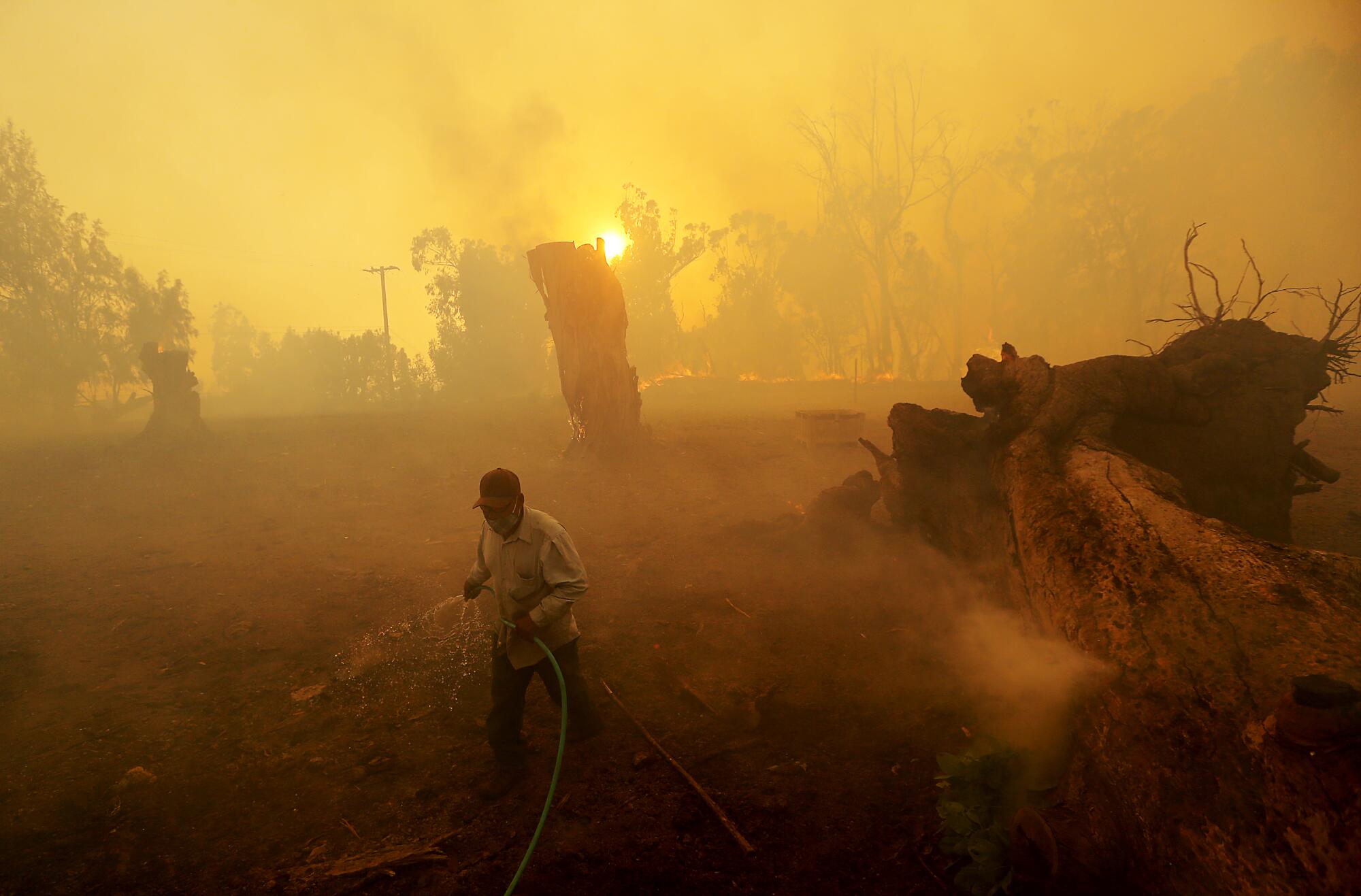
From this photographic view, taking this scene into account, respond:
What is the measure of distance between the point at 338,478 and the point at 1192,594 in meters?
14.4

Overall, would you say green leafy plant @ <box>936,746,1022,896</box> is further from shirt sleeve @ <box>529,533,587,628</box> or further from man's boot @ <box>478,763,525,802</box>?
man's boot @ <box>478,763,525,802</box>

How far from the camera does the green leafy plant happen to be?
3.08 m

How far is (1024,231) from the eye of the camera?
38625 mm

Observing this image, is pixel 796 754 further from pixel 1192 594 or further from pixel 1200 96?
pixel 1200 96

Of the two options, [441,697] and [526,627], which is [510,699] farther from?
[441,697]

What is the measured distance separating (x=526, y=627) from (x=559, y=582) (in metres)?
0.33

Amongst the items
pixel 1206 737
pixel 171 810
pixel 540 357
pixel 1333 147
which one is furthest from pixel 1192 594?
pixel 1333 147

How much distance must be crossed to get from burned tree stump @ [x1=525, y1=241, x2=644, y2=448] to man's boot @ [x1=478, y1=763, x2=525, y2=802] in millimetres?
10165

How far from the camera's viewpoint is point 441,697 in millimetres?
5383

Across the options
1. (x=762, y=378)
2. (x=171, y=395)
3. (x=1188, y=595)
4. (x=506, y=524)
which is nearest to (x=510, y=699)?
(x=506, y=524)

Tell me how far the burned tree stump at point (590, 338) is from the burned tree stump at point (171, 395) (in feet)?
33.3

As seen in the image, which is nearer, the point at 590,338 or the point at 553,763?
the point at 553,763

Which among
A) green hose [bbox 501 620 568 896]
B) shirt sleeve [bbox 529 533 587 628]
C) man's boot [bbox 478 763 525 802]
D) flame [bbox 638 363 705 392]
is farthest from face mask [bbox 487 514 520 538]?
flame [bbox 638 363 705 392]

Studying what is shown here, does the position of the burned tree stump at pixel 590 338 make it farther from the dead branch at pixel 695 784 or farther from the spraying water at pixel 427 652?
the dead branch at pixel 695 784
